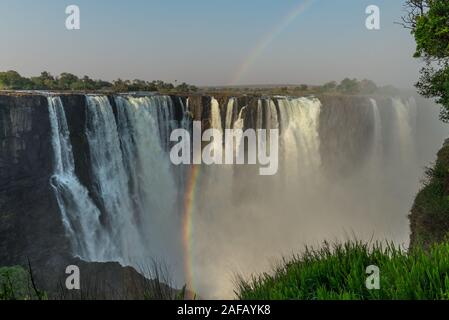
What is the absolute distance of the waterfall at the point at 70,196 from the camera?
2439cm

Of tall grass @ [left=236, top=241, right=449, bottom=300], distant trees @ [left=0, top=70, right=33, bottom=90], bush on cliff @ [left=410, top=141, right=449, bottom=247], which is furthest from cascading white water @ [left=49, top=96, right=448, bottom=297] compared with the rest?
distant trees @ [left=0, top=70, right=33, bottom=90]

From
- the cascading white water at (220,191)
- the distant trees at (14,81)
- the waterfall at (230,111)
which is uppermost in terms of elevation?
the distant trees at (14,81)

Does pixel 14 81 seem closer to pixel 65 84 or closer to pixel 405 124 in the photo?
pixel 65 84

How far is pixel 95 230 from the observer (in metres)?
25.7

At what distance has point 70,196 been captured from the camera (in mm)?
24844

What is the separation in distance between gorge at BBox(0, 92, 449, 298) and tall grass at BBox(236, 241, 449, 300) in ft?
29.3

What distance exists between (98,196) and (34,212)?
403cm

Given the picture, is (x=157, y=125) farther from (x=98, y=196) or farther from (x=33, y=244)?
(x=33, y=244)

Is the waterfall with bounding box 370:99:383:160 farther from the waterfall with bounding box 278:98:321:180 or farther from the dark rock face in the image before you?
the dark rock face

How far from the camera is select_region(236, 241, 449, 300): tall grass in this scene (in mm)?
4700

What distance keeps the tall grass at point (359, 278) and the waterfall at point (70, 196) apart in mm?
20760

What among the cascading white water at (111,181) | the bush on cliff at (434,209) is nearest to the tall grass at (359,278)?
the bush on cliff at (434,209)

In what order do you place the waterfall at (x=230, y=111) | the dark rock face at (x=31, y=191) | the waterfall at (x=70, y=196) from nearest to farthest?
the dark rock face at (x=31, y=191) < the waterfall at (x=70, y=196) < the waterfall at (x=230, y=111)

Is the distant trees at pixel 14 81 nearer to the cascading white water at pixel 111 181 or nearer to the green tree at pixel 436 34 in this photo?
the cascading white water at pixel 111 181
